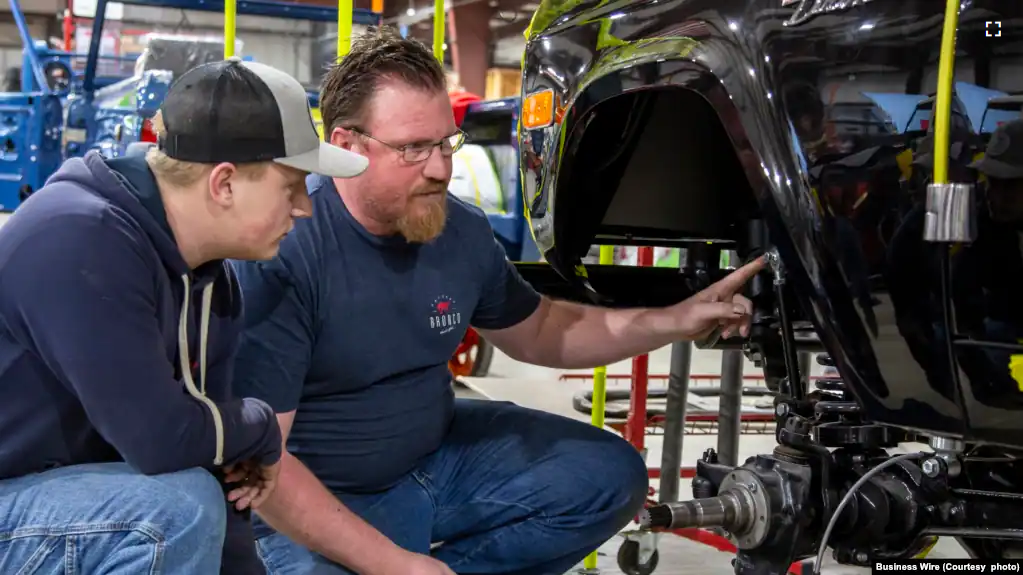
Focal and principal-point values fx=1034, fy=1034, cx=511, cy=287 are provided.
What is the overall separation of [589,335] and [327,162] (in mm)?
940

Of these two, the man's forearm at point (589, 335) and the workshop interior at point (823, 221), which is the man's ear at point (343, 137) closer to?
the workshop interior at point (823, 221)

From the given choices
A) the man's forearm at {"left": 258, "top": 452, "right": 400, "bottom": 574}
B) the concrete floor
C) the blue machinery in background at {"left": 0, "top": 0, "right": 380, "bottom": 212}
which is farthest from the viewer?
the blue machinery in background at {"left": 0, "top": 0, "right": 380, "bottom": 212}

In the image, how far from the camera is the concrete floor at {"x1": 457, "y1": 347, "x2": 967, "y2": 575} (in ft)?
9.33

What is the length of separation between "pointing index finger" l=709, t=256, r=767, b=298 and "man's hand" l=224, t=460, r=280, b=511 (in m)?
0.95

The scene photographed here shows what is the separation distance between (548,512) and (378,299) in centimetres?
60

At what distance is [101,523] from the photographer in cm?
146

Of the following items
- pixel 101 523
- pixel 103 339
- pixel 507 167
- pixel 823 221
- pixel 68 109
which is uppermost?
pixel 68 109

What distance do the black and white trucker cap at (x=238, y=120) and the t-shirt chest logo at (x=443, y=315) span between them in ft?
1.89

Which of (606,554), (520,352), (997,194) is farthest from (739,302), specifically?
(606,554)

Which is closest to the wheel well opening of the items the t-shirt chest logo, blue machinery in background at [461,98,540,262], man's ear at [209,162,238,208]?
the t-shirt chest logo

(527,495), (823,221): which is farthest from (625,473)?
(823,221)

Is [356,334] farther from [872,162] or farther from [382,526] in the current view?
[872,162]

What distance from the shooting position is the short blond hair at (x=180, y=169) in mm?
1532

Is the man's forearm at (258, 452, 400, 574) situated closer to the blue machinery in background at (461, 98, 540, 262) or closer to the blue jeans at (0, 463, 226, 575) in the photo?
the blue jeans at (0, 463, 226, 575)
